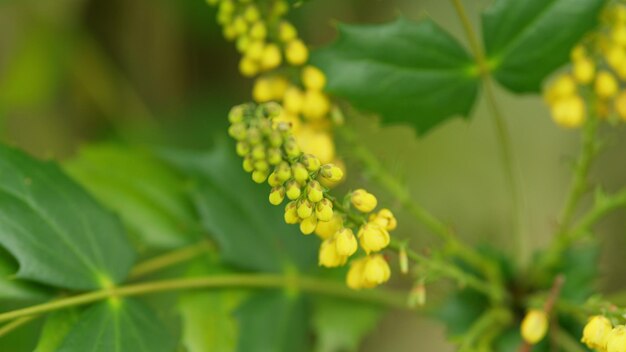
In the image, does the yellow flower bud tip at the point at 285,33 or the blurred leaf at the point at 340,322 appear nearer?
the yellow flower bud tip at the point at 285,33

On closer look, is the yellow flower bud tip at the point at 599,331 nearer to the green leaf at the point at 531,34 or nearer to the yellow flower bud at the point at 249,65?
the green leaf at the point at 531,34

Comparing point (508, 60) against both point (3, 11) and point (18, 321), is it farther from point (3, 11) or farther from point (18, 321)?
point (3, 11)

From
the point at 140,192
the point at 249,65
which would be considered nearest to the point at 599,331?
the point at 249,65

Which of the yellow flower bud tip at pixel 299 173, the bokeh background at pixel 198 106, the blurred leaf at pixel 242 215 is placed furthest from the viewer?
the bokeh background at pixel 198 106

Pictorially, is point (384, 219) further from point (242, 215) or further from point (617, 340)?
point (242, 215)

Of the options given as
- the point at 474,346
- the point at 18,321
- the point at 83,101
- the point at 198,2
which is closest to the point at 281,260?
the point at 474,346

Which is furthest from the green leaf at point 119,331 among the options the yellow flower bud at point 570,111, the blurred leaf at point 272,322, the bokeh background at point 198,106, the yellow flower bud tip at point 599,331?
the bokeh background at point 198,106

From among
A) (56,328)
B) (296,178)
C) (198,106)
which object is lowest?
(56,328)
